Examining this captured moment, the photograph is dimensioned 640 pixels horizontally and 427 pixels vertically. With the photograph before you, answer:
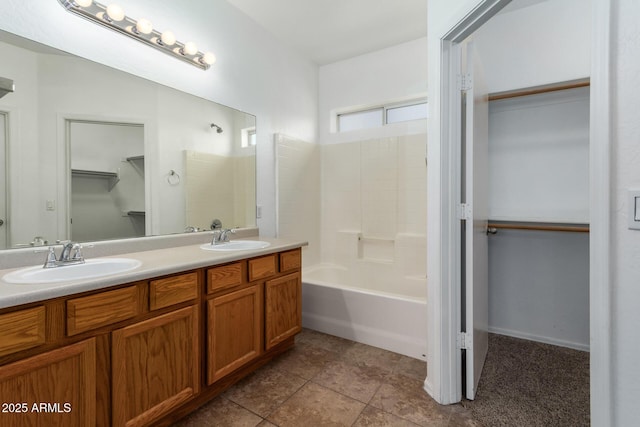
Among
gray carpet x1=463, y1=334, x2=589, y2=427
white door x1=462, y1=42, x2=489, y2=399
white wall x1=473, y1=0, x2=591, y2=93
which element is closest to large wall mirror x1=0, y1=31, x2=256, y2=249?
white door x1=462, y1=42, x2=489, y2=399

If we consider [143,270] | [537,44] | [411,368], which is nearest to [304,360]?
[411,368]

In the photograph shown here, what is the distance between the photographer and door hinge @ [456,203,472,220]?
1.66m

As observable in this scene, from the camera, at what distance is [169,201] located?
204 cm

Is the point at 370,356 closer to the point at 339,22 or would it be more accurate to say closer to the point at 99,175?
the point at 99,175

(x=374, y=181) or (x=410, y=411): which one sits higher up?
(x=374, y=181)

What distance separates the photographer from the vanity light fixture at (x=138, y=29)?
159 centimetres

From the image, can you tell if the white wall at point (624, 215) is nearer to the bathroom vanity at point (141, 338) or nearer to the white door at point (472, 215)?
the white door at point (472, 215)

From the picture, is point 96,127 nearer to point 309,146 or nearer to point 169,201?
point 169,201

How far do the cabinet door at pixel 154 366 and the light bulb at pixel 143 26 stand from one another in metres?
1.65

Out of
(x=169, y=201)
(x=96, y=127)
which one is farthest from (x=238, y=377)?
(x=96, y=127)

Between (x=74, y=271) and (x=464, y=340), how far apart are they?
6.67 feet

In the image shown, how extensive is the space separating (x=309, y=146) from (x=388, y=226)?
1.23 meters

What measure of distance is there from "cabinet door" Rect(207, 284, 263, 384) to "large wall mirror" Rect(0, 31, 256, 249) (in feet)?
2.32

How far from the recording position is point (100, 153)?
1715 millimetres
